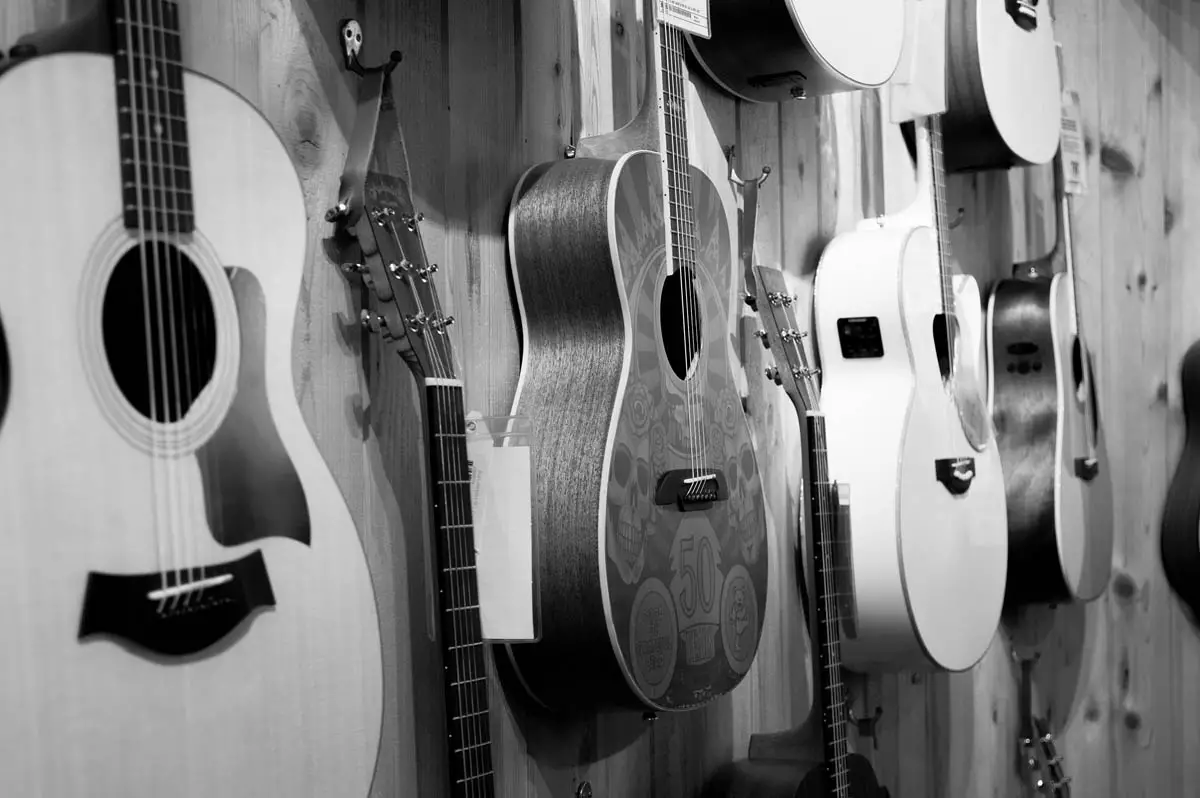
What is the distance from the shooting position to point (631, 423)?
1390mm

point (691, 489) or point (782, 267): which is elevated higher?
point (782, 267)

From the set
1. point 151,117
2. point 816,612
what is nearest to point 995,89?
point 816,612

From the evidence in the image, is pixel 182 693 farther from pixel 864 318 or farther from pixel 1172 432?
pixel 1172 432

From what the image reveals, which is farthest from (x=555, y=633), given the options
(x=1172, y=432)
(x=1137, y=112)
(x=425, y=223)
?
(x=1137, y=112)

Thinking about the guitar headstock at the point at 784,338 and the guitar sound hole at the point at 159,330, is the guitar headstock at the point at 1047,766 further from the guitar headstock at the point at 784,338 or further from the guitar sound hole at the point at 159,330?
the guitar sound hole at the point at 159,330

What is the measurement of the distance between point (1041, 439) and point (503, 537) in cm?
145

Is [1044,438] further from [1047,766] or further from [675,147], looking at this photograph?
[675,147]

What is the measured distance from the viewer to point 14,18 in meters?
0.99

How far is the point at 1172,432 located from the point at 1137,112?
0.80 metres

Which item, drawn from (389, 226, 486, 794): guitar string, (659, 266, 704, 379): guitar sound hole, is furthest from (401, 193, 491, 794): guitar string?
(659, 266, 704, 379): guitar sound hole

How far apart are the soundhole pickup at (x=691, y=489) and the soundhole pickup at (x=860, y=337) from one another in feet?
1.62

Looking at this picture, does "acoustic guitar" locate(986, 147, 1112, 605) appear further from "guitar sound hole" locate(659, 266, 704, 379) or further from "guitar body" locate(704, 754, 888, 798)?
"guitar sound hole" locate(659, 266, 704, 379)

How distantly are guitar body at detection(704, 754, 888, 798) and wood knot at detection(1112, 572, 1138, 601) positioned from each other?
4.66 feet

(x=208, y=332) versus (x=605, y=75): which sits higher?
(x=605, y=75)
